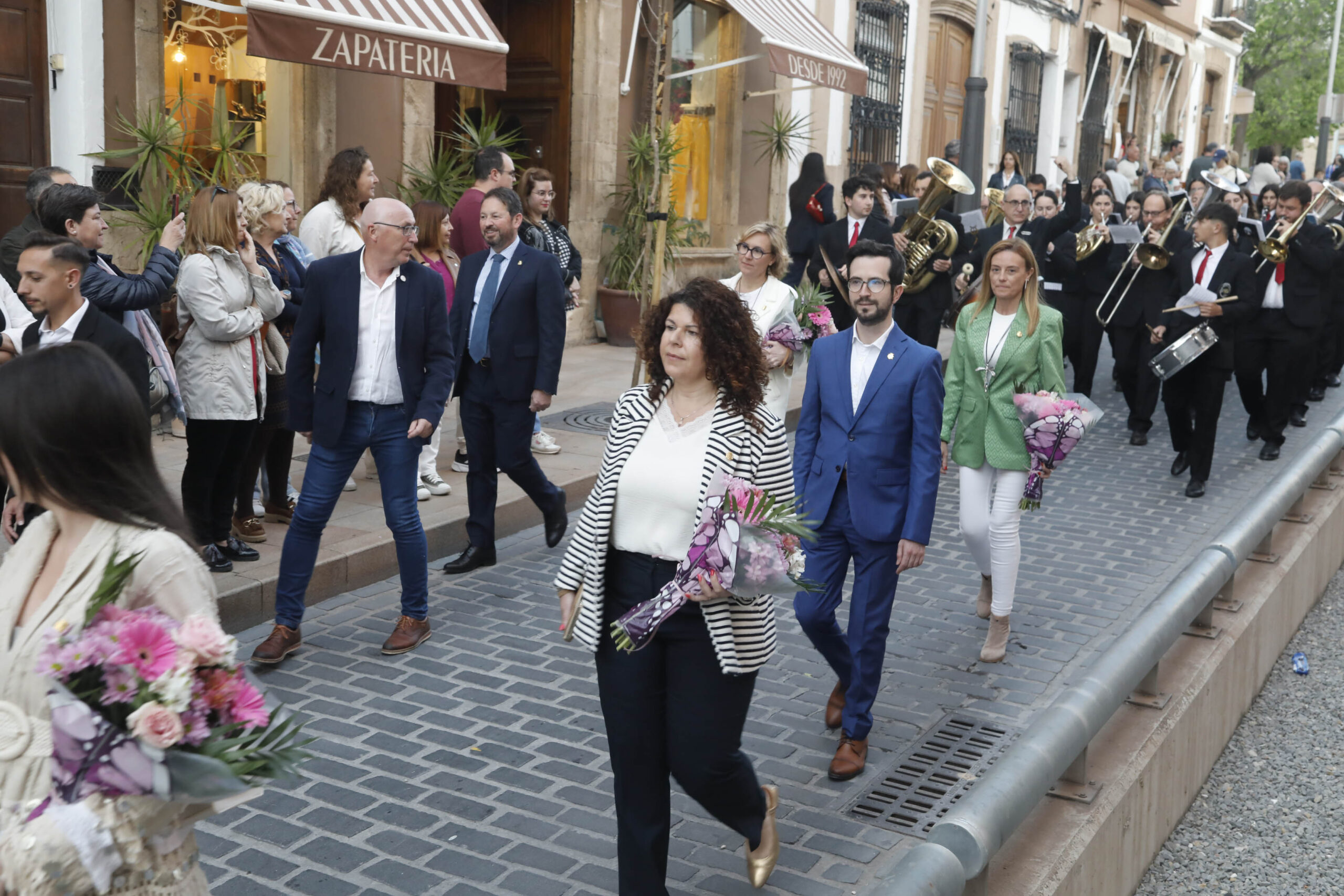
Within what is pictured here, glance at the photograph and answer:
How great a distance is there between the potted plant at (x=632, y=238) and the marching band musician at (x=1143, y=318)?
480cm

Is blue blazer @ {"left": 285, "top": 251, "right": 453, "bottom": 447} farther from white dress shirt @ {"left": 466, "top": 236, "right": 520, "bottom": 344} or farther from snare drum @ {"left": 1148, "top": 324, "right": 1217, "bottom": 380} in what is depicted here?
snare drum @ {"left": 1148, "top": 324, "right": 1217, "bottom": 380}

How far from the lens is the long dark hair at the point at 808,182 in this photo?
38.2ft

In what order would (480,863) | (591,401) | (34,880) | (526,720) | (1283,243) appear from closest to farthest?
(34,880), (480,863), (526,720), (1283,243), (591,401)

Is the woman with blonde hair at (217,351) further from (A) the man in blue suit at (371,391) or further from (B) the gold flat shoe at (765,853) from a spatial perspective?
(B) the gold flat shoe at (765,853)

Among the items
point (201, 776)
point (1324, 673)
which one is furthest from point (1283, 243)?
point (201, 776)

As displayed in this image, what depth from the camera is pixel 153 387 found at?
593 cm

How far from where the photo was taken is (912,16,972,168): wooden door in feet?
72.9

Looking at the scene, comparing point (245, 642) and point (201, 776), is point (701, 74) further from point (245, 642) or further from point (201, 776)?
point (201, 776)

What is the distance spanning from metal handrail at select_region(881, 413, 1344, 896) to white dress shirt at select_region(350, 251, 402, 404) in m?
3.16

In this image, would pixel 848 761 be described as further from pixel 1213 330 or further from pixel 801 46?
pixel 801 46

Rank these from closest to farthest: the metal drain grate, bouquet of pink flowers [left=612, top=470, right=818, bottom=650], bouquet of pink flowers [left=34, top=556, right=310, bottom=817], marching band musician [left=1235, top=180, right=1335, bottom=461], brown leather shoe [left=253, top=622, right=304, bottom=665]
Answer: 1. bouquet of pink flowers [left=34, top=556, right=310, bottom=817]
2. bouquet of pink flowers [left=612, top=470, right=818, bottom=650]
3. the metal drain grate
4. brown leather shoe [left=253, top=622, right=304, bottom=665]
5. marching band musician [left=1235, top=180, right=1335, bottom=461]

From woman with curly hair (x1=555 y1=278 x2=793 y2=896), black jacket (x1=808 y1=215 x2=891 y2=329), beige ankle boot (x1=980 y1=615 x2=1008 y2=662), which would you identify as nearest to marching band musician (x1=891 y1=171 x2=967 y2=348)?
black jacket (x1=808 y1=215 x2=891 y2=329)

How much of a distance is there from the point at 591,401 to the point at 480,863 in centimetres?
750

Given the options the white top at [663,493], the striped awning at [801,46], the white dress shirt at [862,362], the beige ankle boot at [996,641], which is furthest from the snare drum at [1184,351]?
the white top at [663,493]
